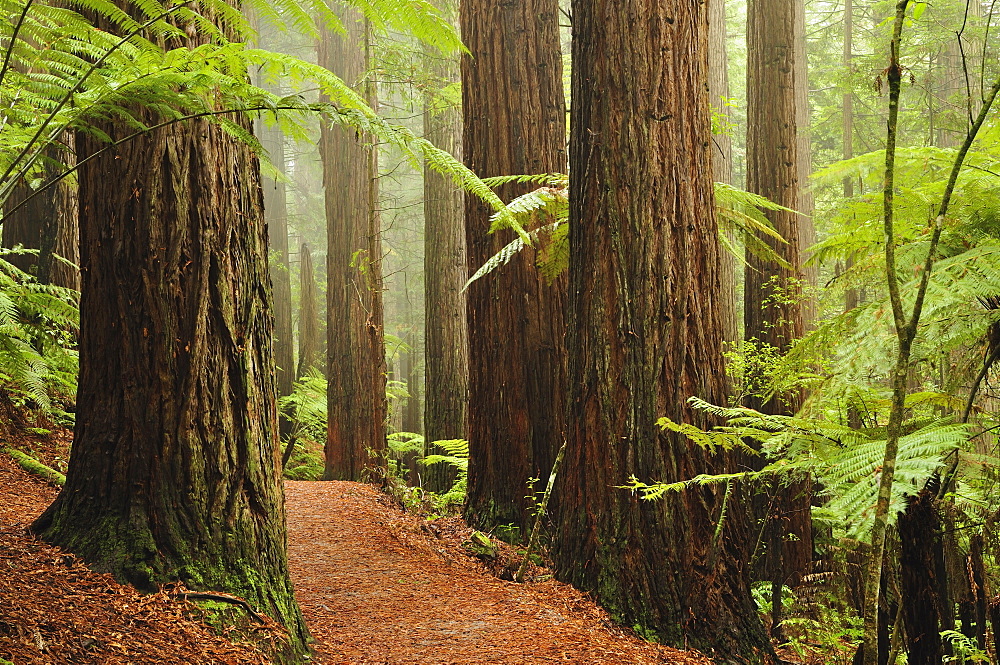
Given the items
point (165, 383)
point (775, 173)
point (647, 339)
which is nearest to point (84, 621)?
point (165, 383)

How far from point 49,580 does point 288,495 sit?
499 cm

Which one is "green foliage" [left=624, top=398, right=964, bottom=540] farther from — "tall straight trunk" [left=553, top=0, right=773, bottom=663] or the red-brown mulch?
the red-brown mulch

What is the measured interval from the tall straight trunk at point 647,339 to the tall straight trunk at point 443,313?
5312 millimetres

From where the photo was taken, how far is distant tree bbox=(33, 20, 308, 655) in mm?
3305

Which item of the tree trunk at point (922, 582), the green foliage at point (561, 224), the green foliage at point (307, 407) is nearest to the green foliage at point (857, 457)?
the tree trunk at point (922, 582)

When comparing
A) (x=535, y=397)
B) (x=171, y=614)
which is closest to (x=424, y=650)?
(x=171, y=614)

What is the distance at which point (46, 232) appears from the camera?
729cm

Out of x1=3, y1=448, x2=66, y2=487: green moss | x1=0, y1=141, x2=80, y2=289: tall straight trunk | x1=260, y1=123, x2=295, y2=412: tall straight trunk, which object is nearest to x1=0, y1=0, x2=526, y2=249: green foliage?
x1=3, y1=448, x2=66, y2=487: green moss

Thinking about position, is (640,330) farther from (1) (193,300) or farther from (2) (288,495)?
(2) (288,495)

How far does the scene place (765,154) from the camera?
854 cm

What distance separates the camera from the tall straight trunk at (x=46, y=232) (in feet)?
23.3

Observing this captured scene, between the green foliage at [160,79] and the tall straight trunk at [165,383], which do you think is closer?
the green foliage at [160,79]

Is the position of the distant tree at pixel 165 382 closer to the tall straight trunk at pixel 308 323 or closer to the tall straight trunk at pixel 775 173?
the tall straight trunk at pixel 775 173

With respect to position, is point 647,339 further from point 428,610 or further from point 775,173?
point 775,173
